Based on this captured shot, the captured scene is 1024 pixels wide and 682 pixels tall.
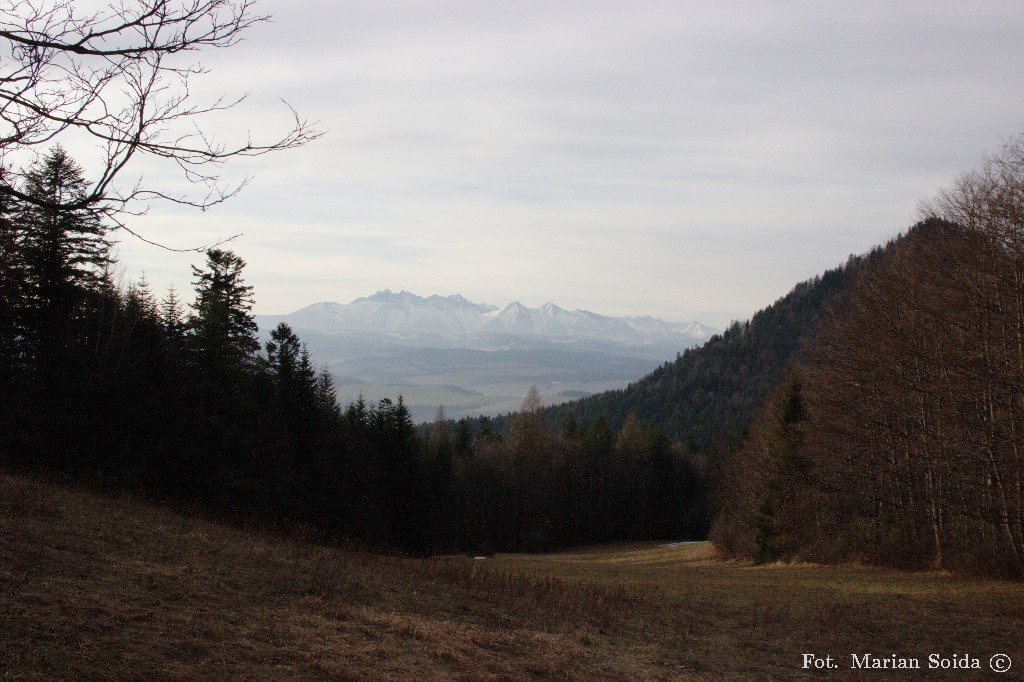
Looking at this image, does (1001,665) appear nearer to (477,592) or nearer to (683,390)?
(477,592)

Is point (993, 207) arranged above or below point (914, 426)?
above

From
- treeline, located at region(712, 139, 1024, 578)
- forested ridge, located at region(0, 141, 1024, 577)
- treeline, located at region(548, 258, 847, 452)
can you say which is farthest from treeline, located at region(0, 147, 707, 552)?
treeline, located at region(548, 258, 847, 452)

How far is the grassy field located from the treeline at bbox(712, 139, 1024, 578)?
2.96 metres

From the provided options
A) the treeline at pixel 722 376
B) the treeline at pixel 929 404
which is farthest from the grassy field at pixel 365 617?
the treeline at pixel 722 376

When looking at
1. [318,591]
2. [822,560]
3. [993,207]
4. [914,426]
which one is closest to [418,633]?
[318,591]

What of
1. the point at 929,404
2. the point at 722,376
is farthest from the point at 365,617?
the point at 722,376

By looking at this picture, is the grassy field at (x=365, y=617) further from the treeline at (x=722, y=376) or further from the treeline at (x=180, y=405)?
the treeline at (x=722, y=376)

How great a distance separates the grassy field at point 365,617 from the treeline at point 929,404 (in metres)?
2.96

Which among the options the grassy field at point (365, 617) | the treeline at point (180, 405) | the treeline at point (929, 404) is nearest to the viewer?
the grassy field at point (365, 617)

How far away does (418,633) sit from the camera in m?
9.02

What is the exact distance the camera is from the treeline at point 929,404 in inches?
635

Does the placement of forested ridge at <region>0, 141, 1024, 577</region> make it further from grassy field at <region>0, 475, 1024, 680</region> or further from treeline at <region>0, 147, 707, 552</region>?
grassy field at <region>0, 475, 1024, 680</region>

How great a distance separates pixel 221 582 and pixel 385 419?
1476 inches

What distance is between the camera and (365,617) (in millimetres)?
9594
